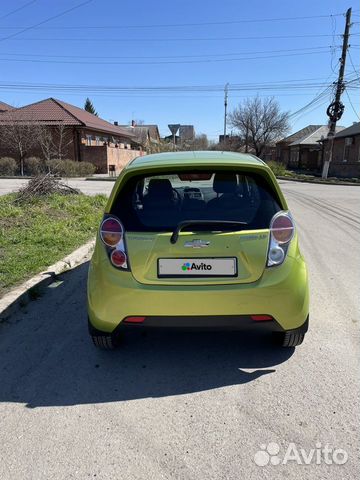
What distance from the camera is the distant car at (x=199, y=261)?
2.77 meters

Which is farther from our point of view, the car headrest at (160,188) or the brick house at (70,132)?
the brick house at (70,132)

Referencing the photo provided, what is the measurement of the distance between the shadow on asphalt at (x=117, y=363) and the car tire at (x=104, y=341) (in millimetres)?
115

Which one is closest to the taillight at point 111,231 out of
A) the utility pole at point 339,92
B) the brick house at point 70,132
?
the utility pole at point 339,92

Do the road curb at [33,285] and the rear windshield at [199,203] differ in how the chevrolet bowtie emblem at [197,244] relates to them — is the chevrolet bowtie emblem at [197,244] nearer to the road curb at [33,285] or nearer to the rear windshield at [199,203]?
the rear windshield at [199,203]

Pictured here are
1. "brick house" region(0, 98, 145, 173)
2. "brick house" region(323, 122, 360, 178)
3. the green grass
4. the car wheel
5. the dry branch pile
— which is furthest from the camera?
"brick house" region(323, 122, 360, 178)

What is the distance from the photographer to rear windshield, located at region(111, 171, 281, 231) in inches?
114

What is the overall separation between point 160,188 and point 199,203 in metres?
0.39

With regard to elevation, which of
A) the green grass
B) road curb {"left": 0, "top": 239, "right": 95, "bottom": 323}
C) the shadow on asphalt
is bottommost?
the shadow on asphalt

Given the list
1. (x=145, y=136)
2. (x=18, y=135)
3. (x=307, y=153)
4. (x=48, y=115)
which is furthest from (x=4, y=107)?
(x=307, y=153)

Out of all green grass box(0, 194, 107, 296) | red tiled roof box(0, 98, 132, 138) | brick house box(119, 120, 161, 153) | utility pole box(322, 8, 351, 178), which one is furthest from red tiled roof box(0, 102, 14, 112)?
green grass box(0, 194, 107, 296)

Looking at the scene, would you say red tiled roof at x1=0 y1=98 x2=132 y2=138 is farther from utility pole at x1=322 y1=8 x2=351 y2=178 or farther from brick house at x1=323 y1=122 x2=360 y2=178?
brick house at x1=323 y1=122 x2=360 y2=178

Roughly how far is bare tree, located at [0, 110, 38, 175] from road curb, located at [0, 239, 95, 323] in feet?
90.7

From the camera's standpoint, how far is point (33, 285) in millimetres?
4570

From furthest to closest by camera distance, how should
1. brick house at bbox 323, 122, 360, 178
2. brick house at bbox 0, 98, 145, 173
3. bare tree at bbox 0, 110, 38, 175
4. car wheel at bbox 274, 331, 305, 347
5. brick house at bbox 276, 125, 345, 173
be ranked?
1. brick house at bbox 276, 125, 345, 173
2. brick house at bbox 323, 122, 360, 178
3. brick house at bbox 0, 98, 145, 173
4. bare tree at bbox 0, 110, 38, 175
5. car wheel at bbox 274, 331, 305, 347
